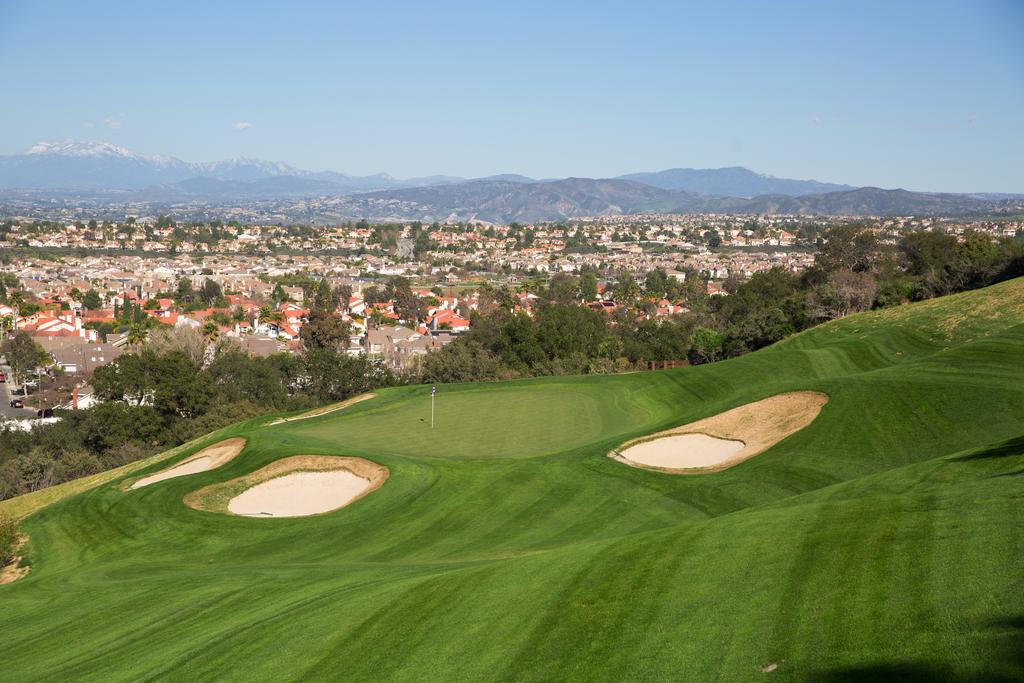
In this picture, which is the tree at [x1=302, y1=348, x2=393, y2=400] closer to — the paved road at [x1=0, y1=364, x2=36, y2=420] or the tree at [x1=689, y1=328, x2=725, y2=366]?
the tree at [x1=689, y1=328, x2=725, y2=366]

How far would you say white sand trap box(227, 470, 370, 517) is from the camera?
20.5m

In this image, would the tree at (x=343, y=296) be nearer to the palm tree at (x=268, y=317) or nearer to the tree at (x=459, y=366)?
the palm tree at (x=268, y=317)

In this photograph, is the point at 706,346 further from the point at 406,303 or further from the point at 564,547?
the point at 406,303

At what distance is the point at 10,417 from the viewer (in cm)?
5984

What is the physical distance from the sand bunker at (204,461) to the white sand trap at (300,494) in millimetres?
A: 3678

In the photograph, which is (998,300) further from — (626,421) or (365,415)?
(365,415)

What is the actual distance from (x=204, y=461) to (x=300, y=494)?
6.07 metres

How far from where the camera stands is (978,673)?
274 inches

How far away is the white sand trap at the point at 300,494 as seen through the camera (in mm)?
20531

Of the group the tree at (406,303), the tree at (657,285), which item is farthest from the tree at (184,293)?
the tree at (657,285)

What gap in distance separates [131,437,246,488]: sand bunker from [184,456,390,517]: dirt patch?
9.99ft

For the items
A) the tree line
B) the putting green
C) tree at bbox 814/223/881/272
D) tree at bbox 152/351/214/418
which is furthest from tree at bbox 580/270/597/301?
the putting green

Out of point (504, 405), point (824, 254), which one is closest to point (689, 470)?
point (504, 405)

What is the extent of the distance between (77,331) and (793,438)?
87.2m
